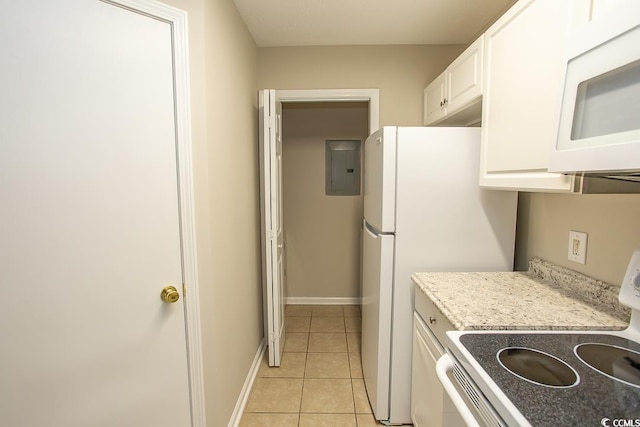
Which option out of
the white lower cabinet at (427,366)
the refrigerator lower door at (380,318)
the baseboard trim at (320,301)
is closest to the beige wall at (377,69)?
the refrigerator lower door at (380,318)

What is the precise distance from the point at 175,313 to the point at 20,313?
0.48 metres

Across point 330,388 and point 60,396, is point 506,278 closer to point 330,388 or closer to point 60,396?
point 330,388

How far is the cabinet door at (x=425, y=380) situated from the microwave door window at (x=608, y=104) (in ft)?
3.07

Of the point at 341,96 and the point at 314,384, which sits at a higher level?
the point at 341,96

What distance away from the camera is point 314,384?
2039 millimetres

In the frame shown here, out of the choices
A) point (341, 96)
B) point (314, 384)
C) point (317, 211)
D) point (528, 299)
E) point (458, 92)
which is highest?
point (341, 96)

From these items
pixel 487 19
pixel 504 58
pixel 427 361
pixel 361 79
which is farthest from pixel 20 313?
pixel 487 19

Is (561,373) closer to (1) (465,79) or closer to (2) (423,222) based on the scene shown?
(2) (423,222)

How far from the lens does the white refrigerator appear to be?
150 cm

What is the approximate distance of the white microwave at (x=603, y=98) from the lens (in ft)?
2.08

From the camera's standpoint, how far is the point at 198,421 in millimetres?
1271

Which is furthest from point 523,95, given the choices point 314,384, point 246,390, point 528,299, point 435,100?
point 246,390

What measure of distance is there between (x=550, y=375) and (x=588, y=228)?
2.58 ft

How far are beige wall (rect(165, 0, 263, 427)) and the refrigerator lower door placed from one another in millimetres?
831
